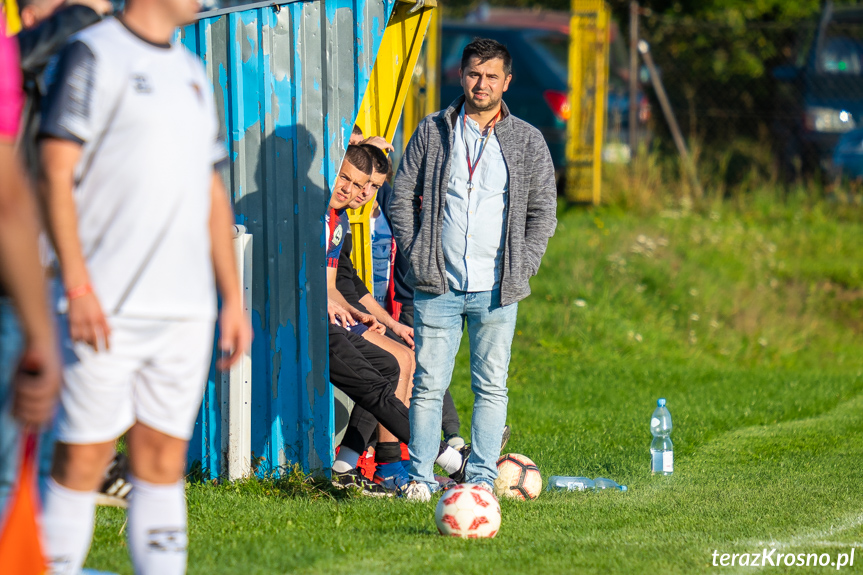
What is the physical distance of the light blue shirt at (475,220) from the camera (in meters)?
4.93

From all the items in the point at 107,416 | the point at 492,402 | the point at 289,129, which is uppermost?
the point at 289,129

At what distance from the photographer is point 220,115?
5164 mm

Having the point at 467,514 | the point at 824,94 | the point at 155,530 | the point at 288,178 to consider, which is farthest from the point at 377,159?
the point at 824,94

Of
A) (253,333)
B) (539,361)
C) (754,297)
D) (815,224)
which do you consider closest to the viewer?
(253,333)

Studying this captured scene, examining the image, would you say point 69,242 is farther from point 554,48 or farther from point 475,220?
point 554,48

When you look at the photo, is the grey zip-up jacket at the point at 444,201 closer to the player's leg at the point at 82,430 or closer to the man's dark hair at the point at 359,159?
the man's dark hair at the point at 359,159

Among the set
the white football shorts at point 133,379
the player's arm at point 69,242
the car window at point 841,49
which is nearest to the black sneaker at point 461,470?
the white football shorts at point 133,379

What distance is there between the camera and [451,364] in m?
5.04

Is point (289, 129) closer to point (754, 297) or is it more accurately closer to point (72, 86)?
point (72, 86)

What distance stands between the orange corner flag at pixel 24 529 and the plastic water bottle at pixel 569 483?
3428 mm

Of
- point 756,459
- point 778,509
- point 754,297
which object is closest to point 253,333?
point 778,509

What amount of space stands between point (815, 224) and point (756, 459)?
7578 mm

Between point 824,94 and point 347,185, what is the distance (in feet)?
34.3

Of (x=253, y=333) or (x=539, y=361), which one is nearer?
(x=253, y=333)
